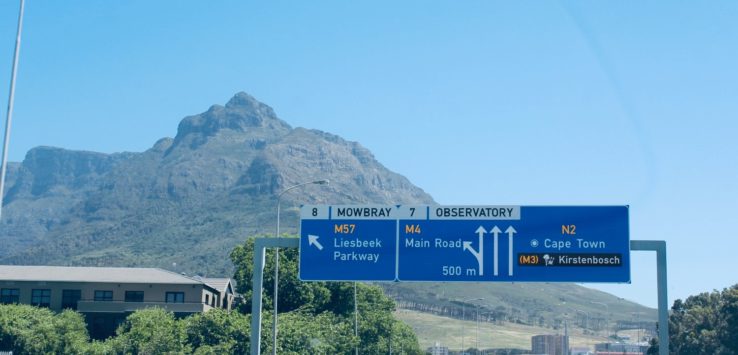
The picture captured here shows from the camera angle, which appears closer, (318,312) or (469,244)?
(469,244)

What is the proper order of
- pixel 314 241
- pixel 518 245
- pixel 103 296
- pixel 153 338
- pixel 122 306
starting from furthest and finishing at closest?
pixel 103 296, pixel 122 306, pixel 153 338, pixel 314 241, pixel 518 245

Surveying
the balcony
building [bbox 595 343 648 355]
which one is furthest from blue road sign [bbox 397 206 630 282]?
building [bbox 595 343 648 355]

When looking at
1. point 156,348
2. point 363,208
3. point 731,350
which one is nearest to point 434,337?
point 731,350

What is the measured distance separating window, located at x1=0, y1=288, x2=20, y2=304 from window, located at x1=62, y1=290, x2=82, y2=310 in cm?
392

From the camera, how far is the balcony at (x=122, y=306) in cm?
7931

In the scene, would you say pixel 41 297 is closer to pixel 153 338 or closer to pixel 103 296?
pixel 103 296

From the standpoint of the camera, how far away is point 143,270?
295 ft

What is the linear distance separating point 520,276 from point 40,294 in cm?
6518

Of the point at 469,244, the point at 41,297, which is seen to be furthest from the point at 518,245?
the point at 41,297

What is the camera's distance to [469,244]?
84.2 feet

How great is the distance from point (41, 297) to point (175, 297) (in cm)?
1165

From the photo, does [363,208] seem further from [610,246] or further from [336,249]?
[610,246]

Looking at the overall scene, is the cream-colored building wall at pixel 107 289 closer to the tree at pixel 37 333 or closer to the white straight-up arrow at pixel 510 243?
the tree at pixel 37 333

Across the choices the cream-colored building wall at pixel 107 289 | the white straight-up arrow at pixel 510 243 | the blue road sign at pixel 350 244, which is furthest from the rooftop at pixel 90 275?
the white straight-up arrow at pixel 510 243
